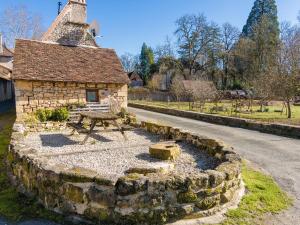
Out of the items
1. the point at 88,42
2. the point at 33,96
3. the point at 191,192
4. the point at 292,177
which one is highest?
the point at 88,42

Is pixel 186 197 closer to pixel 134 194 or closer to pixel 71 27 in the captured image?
pixel 134 194

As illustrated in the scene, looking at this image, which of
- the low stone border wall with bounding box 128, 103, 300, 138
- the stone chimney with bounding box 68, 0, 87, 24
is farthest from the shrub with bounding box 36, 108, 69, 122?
the low stone border wall with bounding box 128, 103, 300, 138

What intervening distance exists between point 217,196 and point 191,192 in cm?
55

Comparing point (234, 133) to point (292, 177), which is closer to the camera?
point (292, 177)

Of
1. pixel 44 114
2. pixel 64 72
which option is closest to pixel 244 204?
pixel 44 114

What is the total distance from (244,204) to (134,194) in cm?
201

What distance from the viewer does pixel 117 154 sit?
6.94 metres

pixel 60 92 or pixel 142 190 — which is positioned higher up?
pixel 60 92

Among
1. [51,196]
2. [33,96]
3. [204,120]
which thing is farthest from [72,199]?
[204,120]

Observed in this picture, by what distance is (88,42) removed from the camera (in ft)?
62.0

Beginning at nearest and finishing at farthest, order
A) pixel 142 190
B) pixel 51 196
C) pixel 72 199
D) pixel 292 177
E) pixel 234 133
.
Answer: pixel 142 190 < pixel 72 199 < pixel 51 196 < pixel 292 177 < pixel 234 133

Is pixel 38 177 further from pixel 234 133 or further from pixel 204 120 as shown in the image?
pixel 204 120

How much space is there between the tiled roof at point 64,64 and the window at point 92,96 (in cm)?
78

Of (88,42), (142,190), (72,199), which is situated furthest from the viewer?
(88,42)
